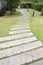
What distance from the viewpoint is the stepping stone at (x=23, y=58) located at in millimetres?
4210

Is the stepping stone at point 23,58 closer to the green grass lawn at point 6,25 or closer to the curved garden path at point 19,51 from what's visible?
the curved garden path at point 19,51

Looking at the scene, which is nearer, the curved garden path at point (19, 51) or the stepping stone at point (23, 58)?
the stepping stone at point (23, 58)

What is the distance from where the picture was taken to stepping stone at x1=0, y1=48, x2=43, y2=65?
4.21 meters

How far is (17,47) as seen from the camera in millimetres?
5402

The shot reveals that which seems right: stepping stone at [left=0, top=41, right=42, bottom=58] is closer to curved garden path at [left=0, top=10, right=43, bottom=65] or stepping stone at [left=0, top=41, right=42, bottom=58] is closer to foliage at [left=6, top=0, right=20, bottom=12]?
curved garden path at [left=0, top=10, right=43, bottom=65]

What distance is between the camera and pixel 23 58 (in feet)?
14.8

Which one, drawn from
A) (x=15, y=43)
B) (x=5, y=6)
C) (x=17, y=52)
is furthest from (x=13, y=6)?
(x=17, y=52)

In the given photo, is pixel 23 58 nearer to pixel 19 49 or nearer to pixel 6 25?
pixel 19 49

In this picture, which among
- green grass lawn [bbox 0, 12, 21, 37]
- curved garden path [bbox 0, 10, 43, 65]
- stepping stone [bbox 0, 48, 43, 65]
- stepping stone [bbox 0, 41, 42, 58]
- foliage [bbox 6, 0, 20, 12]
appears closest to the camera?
stepping stone [bbox 0, 48, 43, 65]

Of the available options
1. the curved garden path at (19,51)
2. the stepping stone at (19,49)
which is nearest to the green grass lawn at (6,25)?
the curved garden path at (19,51)

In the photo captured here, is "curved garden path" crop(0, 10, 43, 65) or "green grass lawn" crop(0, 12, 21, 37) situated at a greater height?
"curved garden path" crop(0, 10, 43, 65)

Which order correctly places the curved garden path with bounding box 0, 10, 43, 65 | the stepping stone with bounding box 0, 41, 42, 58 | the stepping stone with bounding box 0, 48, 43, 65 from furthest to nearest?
the stepping stone with bounding box 0, 41, 42, 58 → the curved garden path with bounding box 0, 10, 43, 65 → the stepping stone with bounding box 0, 48, 43, 65

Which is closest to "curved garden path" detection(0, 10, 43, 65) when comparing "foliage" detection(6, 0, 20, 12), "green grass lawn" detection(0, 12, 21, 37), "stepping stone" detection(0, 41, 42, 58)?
"stepping stone" detection(0, 41, 42, 58)

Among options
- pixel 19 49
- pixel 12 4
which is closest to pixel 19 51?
pixel 19 49
